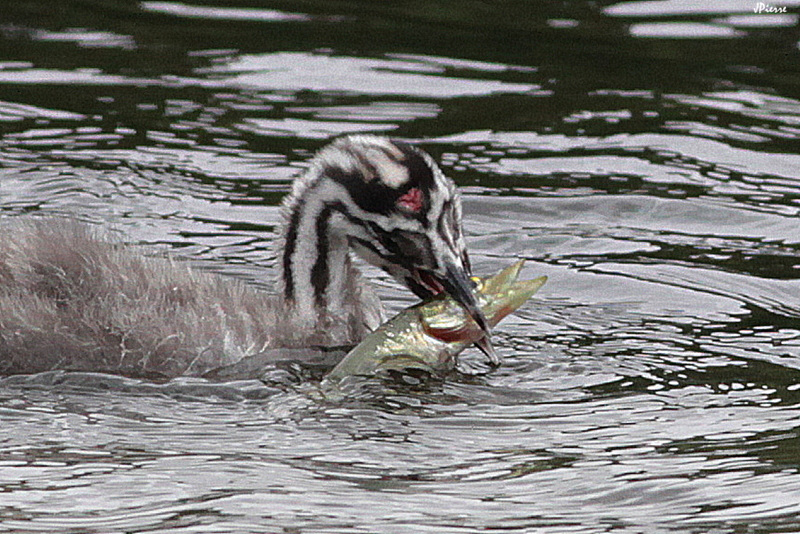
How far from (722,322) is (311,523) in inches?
148

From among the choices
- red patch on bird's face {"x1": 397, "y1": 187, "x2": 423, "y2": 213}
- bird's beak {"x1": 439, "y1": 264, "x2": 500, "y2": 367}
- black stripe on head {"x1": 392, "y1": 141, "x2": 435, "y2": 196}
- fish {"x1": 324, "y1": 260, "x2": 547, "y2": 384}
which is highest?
black stripe on head {"x1": 392, "y1": 141, "x2": 435, "y2": 196}

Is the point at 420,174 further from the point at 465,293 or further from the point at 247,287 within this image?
the point at 247,287

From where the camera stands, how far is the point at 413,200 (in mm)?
8961

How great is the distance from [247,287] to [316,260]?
490 millimetres

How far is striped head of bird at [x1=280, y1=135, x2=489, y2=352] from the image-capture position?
29.3 ft

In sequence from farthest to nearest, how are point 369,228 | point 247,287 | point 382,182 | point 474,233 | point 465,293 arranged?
point 474,233, point 247,287, point 369,228, point 382,182, point 465,293

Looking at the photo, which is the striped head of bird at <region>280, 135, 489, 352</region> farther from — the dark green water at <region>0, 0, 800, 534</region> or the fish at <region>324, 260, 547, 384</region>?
the dark green water at <region>0, 0, 800, 534</region>

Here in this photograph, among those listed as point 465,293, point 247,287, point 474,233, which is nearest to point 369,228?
point 465,293

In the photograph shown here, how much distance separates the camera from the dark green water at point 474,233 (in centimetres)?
738

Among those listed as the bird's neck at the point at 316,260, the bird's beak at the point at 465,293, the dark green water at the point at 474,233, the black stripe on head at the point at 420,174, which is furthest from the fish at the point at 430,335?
the black stripe on head at the point at 420,174

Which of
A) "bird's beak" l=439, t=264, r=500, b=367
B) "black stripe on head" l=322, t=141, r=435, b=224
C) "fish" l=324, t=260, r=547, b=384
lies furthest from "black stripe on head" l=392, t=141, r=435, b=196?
"fish" l=324, t=260, r=547, b=384

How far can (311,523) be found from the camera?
701cm

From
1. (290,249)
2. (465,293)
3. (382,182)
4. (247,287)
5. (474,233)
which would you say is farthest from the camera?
(474,233)

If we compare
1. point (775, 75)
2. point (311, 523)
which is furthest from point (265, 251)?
point (775, 75)
